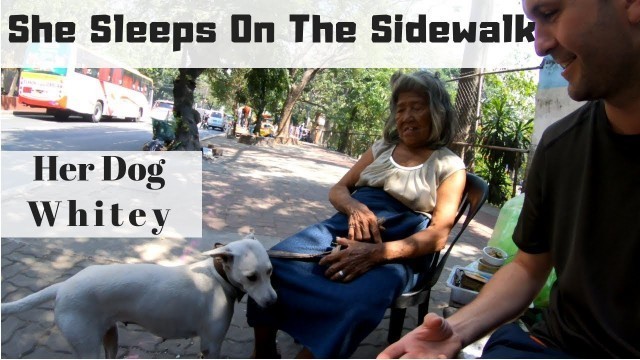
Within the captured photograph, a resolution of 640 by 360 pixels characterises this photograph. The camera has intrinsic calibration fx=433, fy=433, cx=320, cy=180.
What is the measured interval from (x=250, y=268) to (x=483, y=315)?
1099 mm

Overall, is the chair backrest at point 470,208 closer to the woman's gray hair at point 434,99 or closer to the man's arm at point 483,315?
the woman's gray hair at point 434,99

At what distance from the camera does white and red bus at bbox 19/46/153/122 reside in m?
18.4

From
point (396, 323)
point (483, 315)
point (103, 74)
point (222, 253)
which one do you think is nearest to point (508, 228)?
point (396, 323)

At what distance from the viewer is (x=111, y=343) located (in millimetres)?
2262

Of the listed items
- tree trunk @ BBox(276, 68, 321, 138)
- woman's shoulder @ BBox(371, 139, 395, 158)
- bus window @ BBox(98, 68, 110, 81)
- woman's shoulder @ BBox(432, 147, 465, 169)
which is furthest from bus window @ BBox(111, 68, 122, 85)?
woman's shoulder @ BBox(432, 147, 465, 169)

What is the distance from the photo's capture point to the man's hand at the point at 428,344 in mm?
1293

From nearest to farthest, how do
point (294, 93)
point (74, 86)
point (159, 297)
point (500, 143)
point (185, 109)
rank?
point (159, 297)
point (500, 143)
point (185, 109)
point (74, 86)
point (294, 93)

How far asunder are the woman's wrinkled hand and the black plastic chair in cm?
33

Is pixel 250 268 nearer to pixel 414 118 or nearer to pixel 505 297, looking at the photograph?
pixel 505 297

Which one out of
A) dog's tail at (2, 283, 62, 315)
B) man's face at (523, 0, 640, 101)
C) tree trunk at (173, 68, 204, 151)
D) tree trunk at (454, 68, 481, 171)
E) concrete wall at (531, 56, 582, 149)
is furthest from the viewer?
tree trunk at (173, 68, 204, 151)

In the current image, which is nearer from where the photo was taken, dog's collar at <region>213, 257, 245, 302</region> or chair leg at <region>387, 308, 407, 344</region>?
dog's collar at <region>213, 257, 245, 302</region>

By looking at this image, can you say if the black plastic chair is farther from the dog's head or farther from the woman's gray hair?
the dog's head

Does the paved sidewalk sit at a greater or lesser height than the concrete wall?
lesser

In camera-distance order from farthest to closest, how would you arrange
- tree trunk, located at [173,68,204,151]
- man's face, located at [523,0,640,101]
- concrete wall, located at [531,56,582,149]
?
1. tree trunk, located at [173,68,204,151]
2. concrete wall, located at [531,56,582,149]
3. man's face, located at [523,0,640,101]
